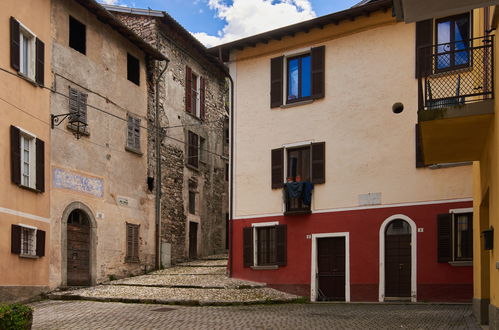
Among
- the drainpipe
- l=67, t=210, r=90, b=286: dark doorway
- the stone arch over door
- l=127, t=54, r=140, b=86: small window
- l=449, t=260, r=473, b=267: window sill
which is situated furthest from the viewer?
the drainpipe

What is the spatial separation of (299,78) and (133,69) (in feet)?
23.7

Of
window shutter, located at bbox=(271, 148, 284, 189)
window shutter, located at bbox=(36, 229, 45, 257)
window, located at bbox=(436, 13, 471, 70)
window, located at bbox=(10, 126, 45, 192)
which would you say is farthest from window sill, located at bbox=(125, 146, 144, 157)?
window, located at bbox=(436, 13, 471, 70)

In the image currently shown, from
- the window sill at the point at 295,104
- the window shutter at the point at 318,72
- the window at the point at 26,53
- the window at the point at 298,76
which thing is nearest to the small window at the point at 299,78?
the window at the point at 298,76

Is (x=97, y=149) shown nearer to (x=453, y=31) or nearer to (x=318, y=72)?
(x=318, y=72)

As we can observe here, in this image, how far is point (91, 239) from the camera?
20.6 metres

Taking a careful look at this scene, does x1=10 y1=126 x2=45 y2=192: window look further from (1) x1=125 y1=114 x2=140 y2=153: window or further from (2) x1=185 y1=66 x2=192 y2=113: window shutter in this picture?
(2) x1=185 y1=66 x2=192 y2=113: window shutter

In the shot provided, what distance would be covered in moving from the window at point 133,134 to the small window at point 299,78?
21.4 ft

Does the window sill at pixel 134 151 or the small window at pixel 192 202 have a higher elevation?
the window sill at pixel 134 151

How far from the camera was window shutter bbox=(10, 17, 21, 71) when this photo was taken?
16.9m

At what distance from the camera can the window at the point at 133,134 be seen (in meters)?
23.2

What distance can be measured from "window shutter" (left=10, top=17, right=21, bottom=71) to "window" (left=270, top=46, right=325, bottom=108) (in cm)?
780

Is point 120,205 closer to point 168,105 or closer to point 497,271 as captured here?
point 168,105

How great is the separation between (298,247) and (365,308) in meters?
4.15

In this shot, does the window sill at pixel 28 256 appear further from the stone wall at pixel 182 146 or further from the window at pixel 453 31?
the window at pixel 453 31
